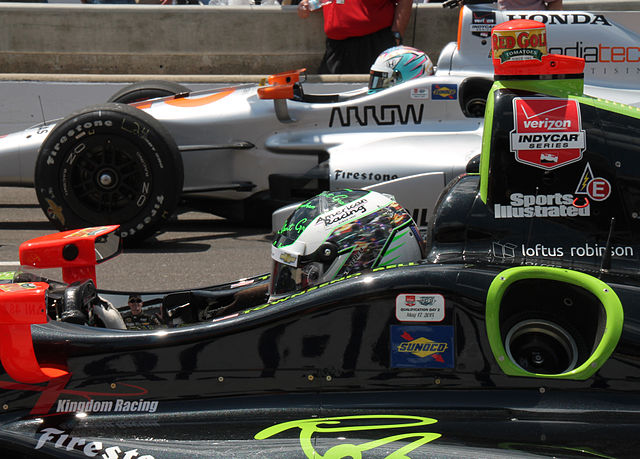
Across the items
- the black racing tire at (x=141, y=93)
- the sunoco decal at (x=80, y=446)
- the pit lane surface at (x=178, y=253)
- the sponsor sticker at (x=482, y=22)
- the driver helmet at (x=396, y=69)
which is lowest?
the pit lane surface at (x=178, y=253)

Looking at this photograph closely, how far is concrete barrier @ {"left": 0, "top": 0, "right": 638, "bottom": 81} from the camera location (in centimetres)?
1030

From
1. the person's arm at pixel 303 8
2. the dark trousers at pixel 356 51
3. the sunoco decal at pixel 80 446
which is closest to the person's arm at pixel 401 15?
the dark trousers at pixel 356 51

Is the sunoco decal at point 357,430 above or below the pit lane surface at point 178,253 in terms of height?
above

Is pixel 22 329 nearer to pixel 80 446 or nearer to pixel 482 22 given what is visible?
pixel 80 446

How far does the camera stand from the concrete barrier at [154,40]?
33.8 feet

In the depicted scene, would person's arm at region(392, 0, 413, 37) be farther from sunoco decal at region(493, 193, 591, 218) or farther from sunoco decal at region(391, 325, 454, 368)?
sunoco decal at region(391, 325, 454, 368)

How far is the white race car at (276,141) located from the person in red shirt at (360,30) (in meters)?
1.51

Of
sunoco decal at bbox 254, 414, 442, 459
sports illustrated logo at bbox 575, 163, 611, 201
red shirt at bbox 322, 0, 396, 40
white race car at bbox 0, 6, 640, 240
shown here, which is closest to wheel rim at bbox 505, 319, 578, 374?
sunoco decal at bbox 254, 414, 442, 459

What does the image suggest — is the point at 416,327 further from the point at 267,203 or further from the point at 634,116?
the point at 267,203

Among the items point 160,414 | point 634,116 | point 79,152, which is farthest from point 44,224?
point 634,116

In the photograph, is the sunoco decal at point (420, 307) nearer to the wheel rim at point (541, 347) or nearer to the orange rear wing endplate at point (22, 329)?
the wheel rim at point (541, 347)

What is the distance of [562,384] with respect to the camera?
109 inches

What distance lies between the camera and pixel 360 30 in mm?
8891

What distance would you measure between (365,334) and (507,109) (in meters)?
0.90
